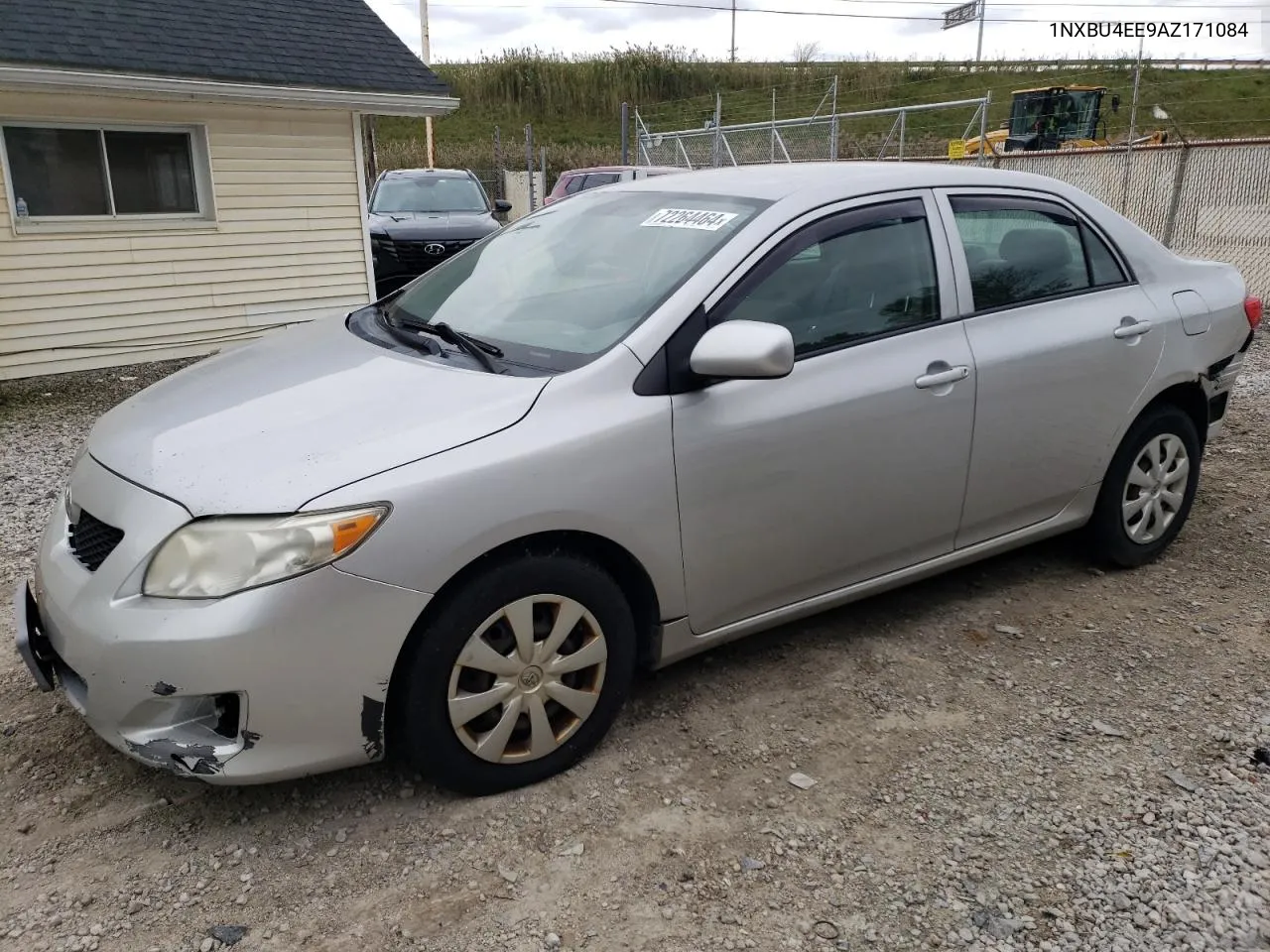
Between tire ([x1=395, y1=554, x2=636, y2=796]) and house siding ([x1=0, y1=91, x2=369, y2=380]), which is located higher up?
house siding ([x1=0, y1=91, x2=369, y2=380])

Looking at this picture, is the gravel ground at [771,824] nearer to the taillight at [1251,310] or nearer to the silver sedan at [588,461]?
the silver sedan at [588,461]

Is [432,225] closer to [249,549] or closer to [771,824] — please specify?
[249,549]

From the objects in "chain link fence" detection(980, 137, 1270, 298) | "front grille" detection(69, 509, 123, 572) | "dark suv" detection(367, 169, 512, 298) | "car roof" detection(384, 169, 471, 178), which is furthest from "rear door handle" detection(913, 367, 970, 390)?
"car roof" detection(384, 169, 471, 178)

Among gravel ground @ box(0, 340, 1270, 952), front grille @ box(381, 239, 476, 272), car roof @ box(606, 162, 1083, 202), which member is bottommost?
gravel ground @ box(0, 340, 1270, 952)

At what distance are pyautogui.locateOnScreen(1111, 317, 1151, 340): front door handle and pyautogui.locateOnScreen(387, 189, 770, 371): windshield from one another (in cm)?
165

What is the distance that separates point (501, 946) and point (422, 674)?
2.16 ft

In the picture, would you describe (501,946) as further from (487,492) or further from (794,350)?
(794,350)

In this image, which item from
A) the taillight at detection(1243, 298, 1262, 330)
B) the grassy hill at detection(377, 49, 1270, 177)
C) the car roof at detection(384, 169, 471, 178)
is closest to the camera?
the taillight at detection(1243, 298, 1262, 330)

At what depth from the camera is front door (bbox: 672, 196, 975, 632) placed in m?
2.98

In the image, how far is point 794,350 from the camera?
3133mm

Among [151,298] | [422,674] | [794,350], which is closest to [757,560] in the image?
[794,350]

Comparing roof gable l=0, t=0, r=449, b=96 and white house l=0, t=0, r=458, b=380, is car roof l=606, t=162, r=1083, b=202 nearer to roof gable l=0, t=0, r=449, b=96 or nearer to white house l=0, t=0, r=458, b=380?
roof gable l=0, t=0, r=449, b=96

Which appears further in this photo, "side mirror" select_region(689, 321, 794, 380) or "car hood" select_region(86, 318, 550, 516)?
"side mirror" select_region(689, 321, 794, 380)

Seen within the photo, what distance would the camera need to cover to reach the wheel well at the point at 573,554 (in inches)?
101
